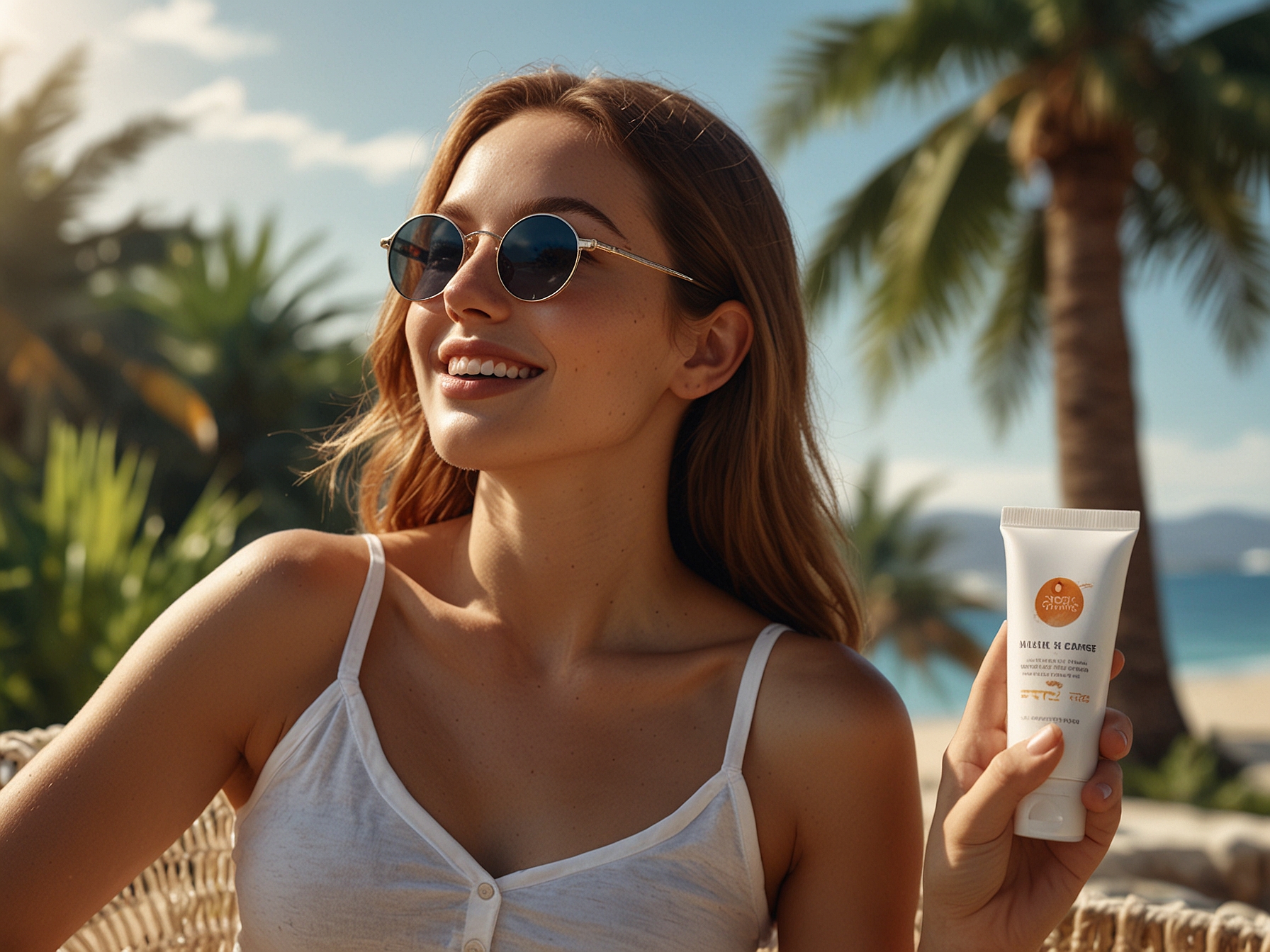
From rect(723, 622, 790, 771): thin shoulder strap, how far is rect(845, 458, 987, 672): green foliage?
26000 mm

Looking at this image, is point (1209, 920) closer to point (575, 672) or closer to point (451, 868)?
point (575, 672)

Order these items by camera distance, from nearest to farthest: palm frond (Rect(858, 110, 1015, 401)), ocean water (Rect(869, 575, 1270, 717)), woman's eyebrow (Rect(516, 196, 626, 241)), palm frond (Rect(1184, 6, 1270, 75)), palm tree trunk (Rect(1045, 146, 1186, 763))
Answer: woman's eyebrow (Rect(516, 196, 626, 241))
palm tree trunk (Rect(1045, 146, 1186, 763))
palm frond (Rect(1184, 6, 1270, 75))
palm frond (Rect(858, 110, 1015, 401))
ocean water (Rect(869, 575, 1270, 717))

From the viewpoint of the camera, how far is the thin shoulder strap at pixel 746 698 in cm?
182

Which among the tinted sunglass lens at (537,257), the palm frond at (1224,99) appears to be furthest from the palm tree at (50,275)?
the tinted sunglass lens at (537,257)

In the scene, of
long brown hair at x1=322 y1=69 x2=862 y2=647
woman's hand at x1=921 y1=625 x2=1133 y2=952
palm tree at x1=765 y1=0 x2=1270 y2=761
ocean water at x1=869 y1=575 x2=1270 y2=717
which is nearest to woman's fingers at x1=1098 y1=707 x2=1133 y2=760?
woman's hand at x1=921 y1=625 x2=1133 y2=952

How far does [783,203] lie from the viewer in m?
2.28

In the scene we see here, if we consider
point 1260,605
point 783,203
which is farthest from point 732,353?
point 1260,605

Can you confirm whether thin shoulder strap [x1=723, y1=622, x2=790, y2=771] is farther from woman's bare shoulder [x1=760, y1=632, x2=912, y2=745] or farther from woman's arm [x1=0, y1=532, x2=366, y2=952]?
woman's arm [x1=0, y1=532, x2=366, y2=952]

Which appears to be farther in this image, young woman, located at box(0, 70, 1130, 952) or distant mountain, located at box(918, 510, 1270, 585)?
distant mountain, located at box(918, 510, 1270, 585)

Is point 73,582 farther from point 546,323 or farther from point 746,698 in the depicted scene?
point 746,698

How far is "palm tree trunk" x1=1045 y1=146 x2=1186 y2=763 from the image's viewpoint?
984cm

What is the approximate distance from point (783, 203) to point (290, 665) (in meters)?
1.28

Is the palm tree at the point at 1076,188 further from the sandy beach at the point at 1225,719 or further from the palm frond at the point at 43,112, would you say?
the palm frond at the point at 43,112

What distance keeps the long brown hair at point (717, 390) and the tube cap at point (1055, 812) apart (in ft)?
2.59
